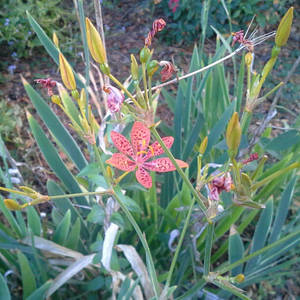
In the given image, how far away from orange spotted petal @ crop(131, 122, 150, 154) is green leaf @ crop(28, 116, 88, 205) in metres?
0.35

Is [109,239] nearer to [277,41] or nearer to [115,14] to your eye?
[277,41]

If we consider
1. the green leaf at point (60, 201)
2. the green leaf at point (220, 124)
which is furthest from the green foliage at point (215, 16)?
the green leaf at point (60, 201)

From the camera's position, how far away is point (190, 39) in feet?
7.65

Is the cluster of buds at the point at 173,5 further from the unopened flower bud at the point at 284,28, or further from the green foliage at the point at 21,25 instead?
the unopened flower bud at the point at 284,28

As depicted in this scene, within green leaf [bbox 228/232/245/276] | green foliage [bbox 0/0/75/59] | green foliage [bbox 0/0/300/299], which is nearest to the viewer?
green foliage [bbox 0/0/300/299]

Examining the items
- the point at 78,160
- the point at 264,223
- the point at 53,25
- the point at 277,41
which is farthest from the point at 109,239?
the point at 53,25

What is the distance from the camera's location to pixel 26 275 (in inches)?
31.4

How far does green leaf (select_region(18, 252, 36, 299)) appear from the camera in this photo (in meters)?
0.78

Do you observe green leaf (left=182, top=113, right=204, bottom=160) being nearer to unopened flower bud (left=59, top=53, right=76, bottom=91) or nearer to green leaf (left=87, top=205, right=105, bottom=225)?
green leaf (left=87, top=205, right=105, bottom=225)

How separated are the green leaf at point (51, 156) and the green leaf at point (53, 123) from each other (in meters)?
0.03

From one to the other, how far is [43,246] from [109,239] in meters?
0.18

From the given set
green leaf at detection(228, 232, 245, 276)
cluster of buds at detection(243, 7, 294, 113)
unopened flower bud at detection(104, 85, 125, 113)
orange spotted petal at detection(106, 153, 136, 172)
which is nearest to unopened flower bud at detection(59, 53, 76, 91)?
unopened flower bud at detection(104, 85, 125, 113)

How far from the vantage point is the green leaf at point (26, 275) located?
781 millimetres

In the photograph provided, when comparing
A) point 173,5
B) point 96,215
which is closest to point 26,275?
point 96,215
